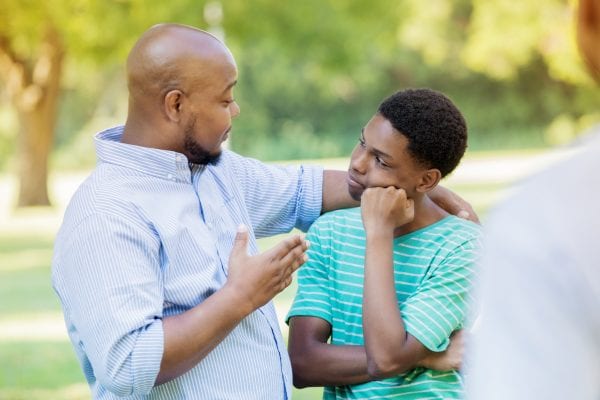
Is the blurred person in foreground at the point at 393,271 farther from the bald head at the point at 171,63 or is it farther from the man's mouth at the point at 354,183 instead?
the bald head at the point at 171,63

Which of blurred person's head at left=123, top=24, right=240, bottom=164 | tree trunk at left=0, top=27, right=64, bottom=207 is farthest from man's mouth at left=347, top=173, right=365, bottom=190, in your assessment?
tree trunk at left=0, top=27, right=64, bottom=207

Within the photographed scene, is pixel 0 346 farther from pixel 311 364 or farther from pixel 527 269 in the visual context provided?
pixel 527 269

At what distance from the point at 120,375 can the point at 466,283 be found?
0.96m

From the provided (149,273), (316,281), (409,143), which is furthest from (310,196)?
(149,273)

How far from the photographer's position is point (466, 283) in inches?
117

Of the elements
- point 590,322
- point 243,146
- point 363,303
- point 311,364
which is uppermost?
point 590,322

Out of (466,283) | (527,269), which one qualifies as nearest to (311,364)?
(466,283)

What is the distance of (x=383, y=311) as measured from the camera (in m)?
2.82

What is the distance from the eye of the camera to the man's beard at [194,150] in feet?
9.77

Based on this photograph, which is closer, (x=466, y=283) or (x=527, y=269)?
(x=527, y=269)

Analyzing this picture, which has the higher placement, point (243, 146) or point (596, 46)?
point (596, 46)

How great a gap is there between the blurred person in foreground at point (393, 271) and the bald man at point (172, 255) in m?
0.16

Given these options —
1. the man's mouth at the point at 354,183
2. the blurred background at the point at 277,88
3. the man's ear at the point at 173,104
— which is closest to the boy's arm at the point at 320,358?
the man's mouth at the point at 354,183

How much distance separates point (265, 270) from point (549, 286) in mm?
1883
